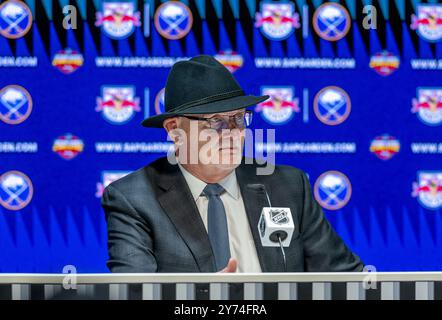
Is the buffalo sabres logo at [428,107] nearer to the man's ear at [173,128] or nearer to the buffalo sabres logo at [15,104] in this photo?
the man's ear at [173,128]

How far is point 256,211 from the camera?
7.03ft

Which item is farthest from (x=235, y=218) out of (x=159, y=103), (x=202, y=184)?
(x=159, y=103)

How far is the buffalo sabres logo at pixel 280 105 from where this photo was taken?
219cm

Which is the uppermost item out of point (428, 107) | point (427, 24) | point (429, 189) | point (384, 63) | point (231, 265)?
point (427, 24)

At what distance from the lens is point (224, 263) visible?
2076 millimetres

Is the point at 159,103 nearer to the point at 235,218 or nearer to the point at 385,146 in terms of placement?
the point at 235,218

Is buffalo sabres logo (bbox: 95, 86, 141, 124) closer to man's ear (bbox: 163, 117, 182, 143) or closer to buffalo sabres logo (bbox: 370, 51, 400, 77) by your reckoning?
man's ear (bbox: 163, 117, 182, 143)

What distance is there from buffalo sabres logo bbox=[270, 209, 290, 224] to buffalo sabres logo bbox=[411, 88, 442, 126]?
67 centimetres

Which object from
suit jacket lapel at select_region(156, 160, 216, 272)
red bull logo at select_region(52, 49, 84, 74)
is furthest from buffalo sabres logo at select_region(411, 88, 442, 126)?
red bull logo at select_region(52, 49, 84, 74)

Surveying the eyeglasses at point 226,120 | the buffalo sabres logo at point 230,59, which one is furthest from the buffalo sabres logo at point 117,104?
the buffalo sabres logo at point 230,59

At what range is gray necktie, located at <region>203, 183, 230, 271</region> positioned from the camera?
2080 millimetres

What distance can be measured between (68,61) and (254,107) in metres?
0.66

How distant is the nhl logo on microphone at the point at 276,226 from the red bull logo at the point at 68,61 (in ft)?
2.68
